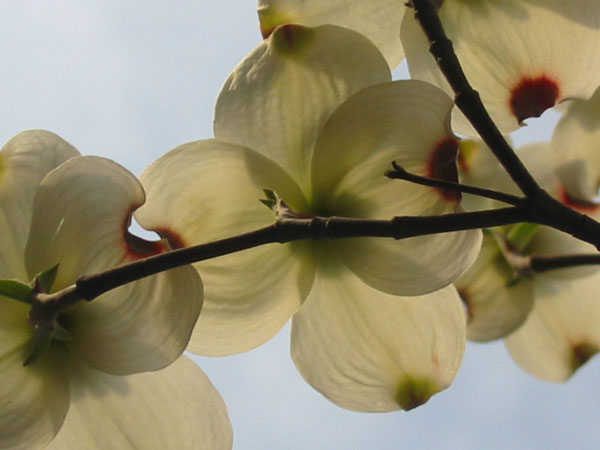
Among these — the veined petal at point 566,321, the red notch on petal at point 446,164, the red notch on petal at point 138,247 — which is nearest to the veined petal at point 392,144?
the red notch on petal at point 446,164

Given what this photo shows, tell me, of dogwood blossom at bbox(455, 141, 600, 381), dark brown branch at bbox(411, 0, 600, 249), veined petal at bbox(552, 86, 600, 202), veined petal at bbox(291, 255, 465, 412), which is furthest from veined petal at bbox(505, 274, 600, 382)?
dark brown branch at bbox(411, 0, 600, 249)

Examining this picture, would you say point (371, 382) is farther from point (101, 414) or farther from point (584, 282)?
point (584, 282)

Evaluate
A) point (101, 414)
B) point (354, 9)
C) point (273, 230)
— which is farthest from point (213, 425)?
point (354, 9)

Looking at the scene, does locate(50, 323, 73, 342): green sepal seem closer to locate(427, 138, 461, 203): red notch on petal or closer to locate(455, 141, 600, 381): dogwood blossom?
locate(427, 138, 461, 203): red notch on petal

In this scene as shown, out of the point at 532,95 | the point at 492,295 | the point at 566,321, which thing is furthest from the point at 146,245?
the point at 566,321

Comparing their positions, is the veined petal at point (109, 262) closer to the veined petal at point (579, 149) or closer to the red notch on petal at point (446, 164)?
the red notch on petal at point (446, 164)

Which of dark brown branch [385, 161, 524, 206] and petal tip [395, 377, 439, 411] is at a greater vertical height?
dark brown branch [385, 161, 524, 206]
